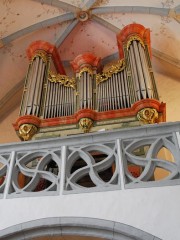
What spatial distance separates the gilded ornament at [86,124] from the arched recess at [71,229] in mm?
2914

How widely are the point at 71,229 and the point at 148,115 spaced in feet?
10.1

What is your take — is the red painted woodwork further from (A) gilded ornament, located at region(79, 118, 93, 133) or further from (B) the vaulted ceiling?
(B) the vaulted ceiling

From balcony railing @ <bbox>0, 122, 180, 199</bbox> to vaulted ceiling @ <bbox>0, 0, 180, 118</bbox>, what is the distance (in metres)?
5.34

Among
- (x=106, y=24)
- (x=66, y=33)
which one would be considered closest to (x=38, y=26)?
(x=66, y=33)

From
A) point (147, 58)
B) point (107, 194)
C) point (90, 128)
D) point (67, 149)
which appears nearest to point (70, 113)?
point (90, 128)

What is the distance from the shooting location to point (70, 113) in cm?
688

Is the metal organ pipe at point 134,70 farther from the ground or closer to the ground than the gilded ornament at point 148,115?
farther from the ground

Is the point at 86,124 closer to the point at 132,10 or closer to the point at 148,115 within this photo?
the point at 148,115

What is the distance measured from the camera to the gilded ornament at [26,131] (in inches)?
248

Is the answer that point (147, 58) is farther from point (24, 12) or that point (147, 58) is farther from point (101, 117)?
point (24, 12)

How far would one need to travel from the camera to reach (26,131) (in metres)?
6.31

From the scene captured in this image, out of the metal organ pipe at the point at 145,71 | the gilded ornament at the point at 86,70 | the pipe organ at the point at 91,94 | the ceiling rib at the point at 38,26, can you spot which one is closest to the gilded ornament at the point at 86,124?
the pipe organ at the point at 91,94

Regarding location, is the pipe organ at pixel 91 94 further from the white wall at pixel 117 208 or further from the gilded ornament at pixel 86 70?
the white wall at pixel 117 208

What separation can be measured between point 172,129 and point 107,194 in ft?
3.51
